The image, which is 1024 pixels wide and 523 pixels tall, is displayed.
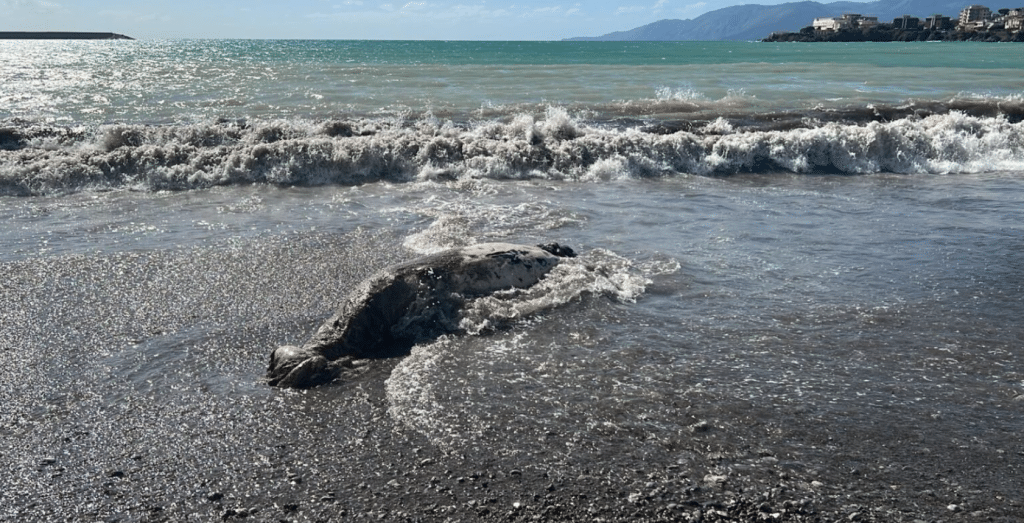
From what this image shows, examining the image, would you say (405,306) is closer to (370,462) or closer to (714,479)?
(370,462)

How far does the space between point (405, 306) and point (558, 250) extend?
2.16 metres

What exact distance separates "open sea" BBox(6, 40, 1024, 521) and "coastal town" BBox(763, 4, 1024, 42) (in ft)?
371

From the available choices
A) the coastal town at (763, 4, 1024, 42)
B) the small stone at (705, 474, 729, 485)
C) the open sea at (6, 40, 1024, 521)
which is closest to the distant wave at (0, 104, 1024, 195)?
the open sea at (6, 40, 1024, 521)

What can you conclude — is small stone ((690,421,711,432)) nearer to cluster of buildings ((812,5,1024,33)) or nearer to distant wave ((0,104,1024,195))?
distant wave ((0,104,1024,195))

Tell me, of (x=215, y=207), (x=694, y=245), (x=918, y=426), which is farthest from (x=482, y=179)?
(x=918, y=426)

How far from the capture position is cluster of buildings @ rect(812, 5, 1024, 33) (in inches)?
4653

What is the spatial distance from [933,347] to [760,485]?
2.76m

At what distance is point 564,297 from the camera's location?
7.34 m

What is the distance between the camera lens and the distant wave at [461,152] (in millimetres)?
14250

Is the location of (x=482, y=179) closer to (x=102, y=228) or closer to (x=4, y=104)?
(x=102, y=228)

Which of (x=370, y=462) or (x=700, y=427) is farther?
(x=700, y=427)

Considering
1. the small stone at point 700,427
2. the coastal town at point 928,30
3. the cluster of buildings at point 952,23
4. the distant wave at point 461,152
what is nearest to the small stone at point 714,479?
the small stone at point 700,427

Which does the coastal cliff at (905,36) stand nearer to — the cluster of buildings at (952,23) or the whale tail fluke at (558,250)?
the cluster of buildings at (952,23)

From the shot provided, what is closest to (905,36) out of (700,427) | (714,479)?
(700,427)
